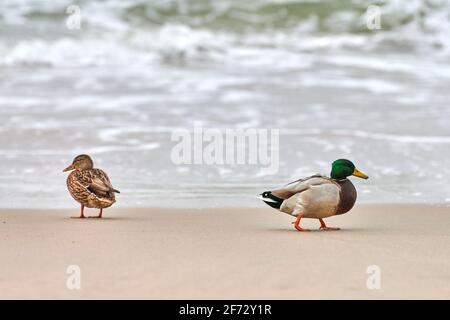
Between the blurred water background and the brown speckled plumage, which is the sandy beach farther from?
the blurred water background

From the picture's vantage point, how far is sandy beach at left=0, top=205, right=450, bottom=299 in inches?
183

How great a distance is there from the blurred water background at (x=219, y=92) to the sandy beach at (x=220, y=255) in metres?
1.06

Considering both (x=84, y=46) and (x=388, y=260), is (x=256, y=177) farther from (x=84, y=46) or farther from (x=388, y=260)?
(x=84, y=46)

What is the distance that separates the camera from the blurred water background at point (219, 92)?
9273 millimetres

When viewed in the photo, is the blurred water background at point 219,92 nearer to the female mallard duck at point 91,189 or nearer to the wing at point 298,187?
the female mallard duck at point 91,189

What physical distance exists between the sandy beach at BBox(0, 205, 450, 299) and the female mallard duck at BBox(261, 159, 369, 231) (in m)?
0.15

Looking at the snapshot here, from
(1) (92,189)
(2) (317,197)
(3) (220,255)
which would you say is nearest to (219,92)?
(1) (92,189)

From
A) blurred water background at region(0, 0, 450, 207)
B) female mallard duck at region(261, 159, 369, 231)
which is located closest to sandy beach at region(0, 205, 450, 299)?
female mallard duck at region(261, 159, 369, 231)

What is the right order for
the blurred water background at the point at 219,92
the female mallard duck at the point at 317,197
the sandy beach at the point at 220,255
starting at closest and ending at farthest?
the sandy beach at the point at 220,255, the female mallard duck at the point at 317,197, the blurred water background at the point at 219,92

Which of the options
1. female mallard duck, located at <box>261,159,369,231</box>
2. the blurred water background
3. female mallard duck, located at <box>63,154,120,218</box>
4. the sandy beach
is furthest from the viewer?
the blurred water background

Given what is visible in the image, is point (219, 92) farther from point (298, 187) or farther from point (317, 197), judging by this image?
point (317, 197)

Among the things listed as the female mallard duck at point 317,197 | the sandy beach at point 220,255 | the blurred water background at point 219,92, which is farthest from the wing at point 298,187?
the blurred water background at point 219,92

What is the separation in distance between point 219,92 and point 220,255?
33.3 feet

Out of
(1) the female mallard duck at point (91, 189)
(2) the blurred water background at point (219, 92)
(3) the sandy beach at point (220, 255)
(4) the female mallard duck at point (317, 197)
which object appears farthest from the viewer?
(2) the blurred water background at point (219, 92)
